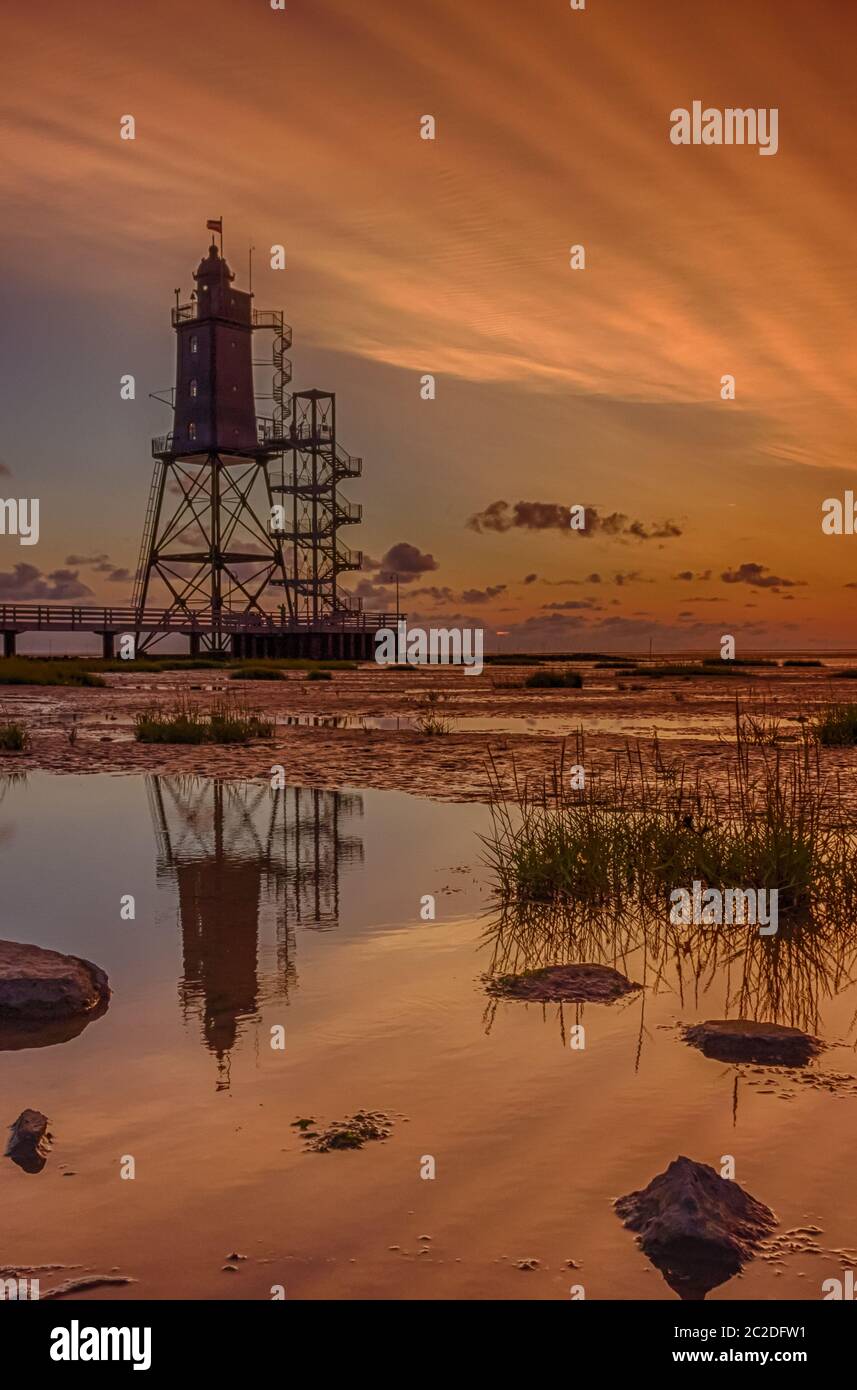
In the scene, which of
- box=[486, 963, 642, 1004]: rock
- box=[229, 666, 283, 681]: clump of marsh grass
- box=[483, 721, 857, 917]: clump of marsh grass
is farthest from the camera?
box=[229, 666, 283, 681]: clump of marsh grass

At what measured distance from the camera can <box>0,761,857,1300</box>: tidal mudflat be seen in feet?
10.2

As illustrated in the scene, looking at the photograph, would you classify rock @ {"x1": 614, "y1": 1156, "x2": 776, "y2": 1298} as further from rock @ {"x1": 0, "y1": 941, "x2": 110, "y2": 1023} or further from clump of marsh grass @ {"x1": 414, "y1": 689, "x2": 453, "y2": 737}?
clump of marsh grass @ {"x1": 414, "y1": 689, "x2": 453, "y2": 737}

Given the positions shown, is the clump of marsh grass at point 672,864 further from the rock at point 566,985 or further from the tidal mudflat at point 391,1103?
the rock at point 566,985

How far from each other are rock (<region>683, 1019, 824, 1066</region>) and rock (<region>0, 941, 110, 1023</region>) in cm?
280

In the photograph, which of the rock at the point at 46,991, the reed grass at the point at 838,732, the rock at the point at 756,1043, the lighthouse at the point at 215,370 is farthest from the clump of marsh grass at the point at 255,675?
the rock at the point at 756,1043

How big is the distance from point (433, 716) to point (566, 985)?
1771 cm

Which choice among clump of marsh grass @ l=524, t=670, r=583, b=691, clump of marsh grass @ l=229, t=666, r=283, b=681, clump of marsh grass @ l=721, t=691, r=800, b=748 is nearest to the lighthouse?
clump of marsh grass @ l=229, t=666, r=283, b=681

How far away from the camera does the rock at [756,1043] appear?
4.69m

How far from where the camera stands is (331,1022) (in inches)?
201

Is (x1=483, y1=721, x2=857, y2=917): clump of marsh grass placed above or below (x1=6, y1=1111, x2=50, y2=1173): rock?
above

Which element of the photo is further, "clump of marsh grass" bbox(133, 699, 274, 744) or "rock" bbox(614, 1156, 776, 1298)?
"clump of marsh grass" bbox(133, 699, 274, 744)

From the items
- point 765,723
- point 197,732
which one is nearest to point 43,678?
point 197,732
